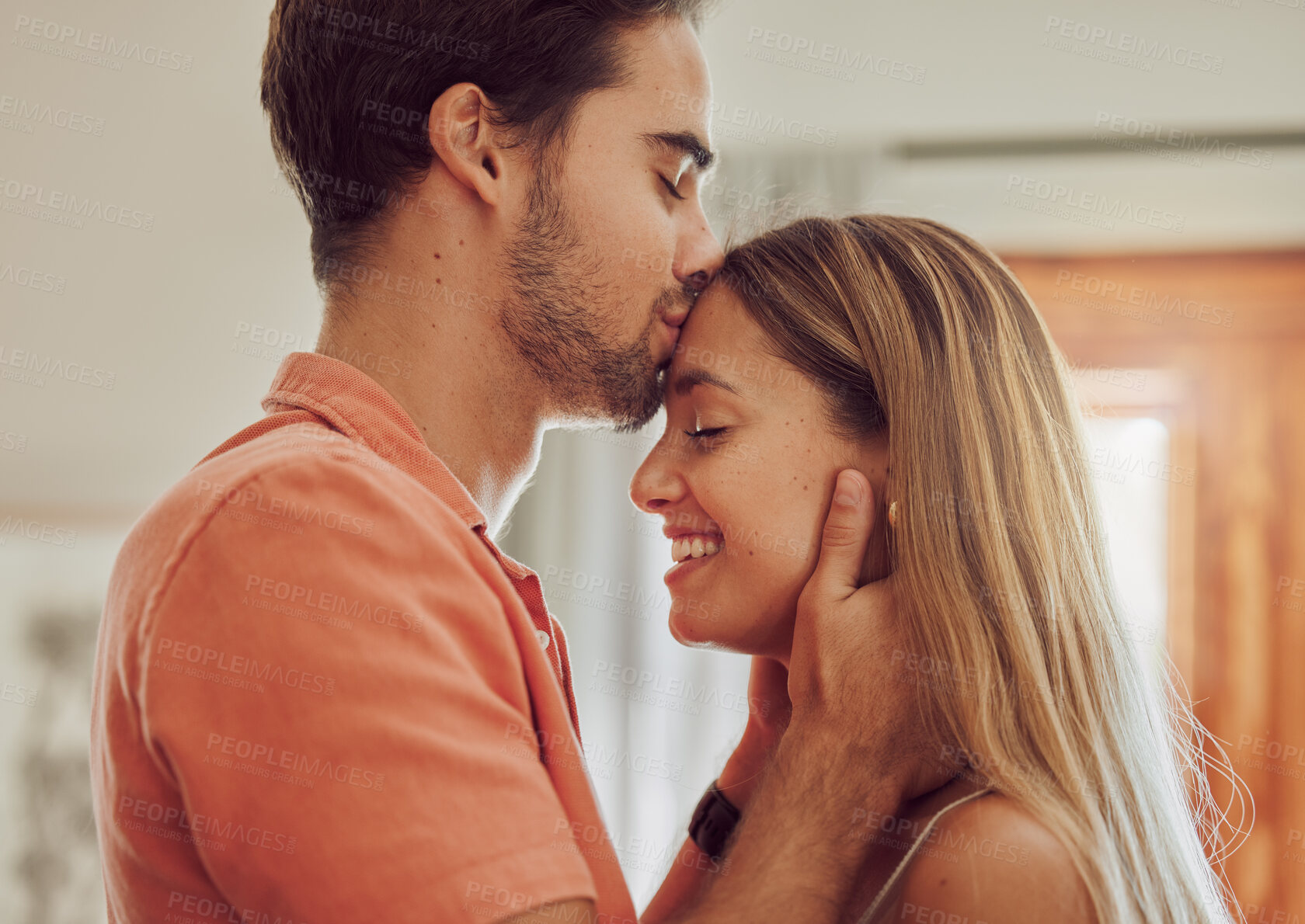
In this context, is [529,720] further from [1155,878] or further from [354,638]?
[1155,878]

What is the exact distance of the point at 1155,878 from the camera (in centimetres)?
99

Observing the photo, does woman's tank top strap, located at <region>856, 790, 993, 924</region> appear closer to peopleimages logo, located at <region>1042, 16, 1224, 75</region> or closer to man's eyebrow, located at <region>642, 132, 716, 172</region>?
man's eyebrow, located at <region>642, 132, 716, 172</region>

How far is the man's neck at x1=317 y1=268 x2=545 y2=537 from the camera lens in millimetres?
1137

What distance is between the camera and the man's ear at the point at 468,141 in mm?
1171

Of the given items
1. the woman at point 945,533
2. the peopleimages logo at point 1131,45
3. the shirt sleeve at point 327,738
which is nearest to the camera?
the shirt sleeve at point 327,738

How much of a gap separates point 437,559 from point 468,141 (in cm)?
60

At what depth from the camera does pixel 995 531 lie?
3.66ft

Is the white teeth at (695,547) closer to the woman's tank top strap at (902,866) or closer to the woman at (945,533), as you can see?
the woman at (945,533)

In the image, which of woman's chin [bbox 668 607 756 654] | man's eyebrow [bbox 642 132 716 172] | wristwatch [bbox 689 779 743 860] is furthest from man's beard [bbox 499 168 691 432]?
wristwatch [bbox 689 779 743 860]

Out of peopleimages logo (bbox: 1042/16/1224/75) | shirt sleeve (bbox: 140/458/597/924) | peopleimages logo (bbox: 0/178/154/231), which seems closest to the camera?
shirt sleeve (bbox: 140/458/597/924)

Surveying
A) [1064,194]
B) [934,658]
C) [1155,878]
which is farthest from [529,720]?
[1064,194]

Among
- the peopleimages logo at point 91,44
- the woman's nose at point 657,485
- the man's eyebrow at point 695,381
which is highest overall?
the peopleimages logo at point 91,44

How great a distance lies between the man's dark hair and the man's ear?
2cm

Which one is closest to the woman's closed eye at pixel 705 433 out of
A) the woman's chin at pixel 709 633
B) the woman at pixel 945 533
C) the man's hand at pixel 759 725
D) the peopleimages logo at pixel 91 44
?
the woman at pixel 945 533
